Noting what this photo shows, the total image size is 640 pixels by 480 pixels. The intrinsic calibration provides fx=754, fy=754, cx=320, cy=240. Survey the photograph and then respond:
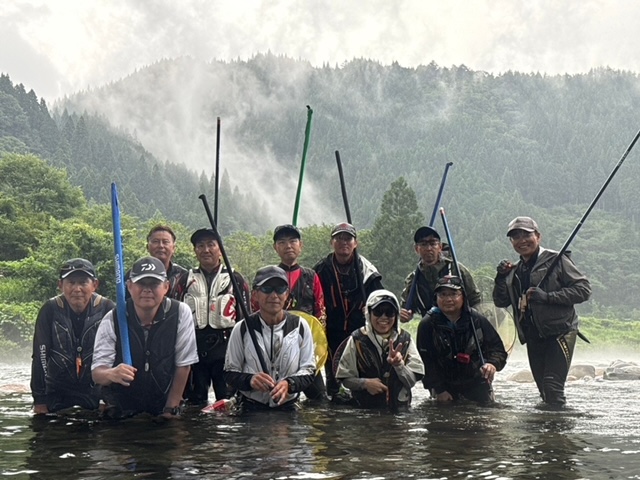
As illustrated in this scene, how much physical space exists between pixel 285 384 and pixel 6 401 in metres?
5.17

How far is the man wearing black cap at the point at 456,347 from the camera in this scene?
29.4 ft

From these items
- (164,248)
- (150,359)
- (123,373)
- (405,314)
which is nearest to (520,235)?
(405,314)

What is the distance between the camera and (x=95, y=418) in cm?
785

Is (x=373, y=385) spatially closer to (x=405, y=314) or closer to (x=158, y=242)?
(x=405, y=314)

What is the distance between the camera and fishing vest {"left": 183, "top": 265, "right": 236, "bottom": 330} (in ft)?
30.0

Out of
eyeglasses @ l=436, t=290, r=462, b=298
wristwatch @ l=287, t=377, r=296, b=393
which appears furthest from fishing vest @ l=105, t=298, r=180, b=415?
eyeglasses @ l=436, t=290, r=462, b=298

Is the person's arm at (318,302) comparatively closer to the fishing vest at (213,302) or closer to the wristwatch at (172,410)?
the fishing vest at (213,302)

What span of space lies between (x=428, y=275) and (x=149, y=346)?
421cm

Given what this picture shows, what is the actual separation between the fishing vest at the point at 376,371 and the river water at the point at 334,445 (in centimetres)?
24

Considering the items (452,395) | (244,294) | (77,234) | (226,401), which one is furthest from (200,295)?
(77,234)

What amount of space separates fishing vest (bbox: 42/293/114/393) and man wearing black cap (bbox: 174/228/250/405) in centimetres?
124

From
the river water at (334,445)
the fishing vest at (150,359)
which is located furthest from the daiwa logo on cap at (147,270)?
the river water at (334,445)

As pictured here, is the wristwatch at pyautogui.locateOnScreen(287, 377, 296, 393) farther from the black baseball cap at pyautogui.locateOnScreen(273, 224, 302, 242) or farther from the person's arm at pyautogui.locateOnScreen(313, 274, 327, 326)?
the black baseball cap at pyautogui.locateOnScreen(273, 224, 302, 242)

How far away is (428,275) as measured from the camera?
10.2m
